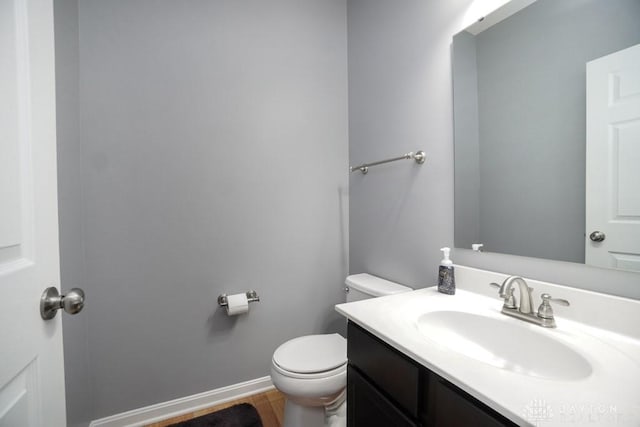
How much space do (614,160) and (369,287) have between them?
104 centimetres

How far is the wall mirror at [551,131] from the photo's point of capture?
2.37 feet

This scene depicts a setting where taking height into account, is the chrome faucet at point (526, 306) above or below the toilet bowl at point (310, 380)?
above

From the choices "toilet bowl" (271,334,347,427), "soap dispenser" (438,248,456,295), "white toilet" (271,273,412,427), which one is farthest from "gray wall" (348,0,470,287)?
"toilet bowl" (271,334,347,427)

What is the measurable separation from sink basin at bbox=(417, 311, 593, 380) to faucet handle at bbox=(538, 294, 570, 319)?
2.5 inches

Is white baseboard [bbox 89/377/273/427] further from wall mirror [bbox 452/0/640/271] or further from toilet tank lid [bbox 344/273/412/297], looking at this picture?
wall mirror [bbox 452/0/640/271]

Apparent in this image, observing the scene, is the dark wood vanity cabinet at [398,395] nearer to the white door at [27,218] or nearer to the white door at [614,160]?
the white door at [614,160]

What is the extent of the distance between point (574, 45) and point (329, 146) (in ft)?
4.12

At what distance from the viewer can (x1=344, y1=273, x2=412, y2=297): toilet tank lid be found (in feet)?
4.40

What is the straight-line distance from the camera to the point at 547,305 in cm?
78

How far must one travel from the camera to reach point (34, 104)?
53 centimetres

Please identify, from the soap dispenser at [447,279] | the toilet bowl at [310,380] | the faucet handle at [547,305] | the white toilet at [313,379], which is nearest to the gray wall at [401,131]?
the soap dispenser at [447,279]

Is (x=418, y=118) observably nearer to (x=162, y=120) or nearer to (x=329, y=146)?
(x=329, y=146)

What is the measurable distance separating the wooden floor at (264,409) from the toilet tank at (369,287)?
0.76 m

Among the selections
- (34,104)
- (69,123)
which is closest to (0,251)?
(34,104)
